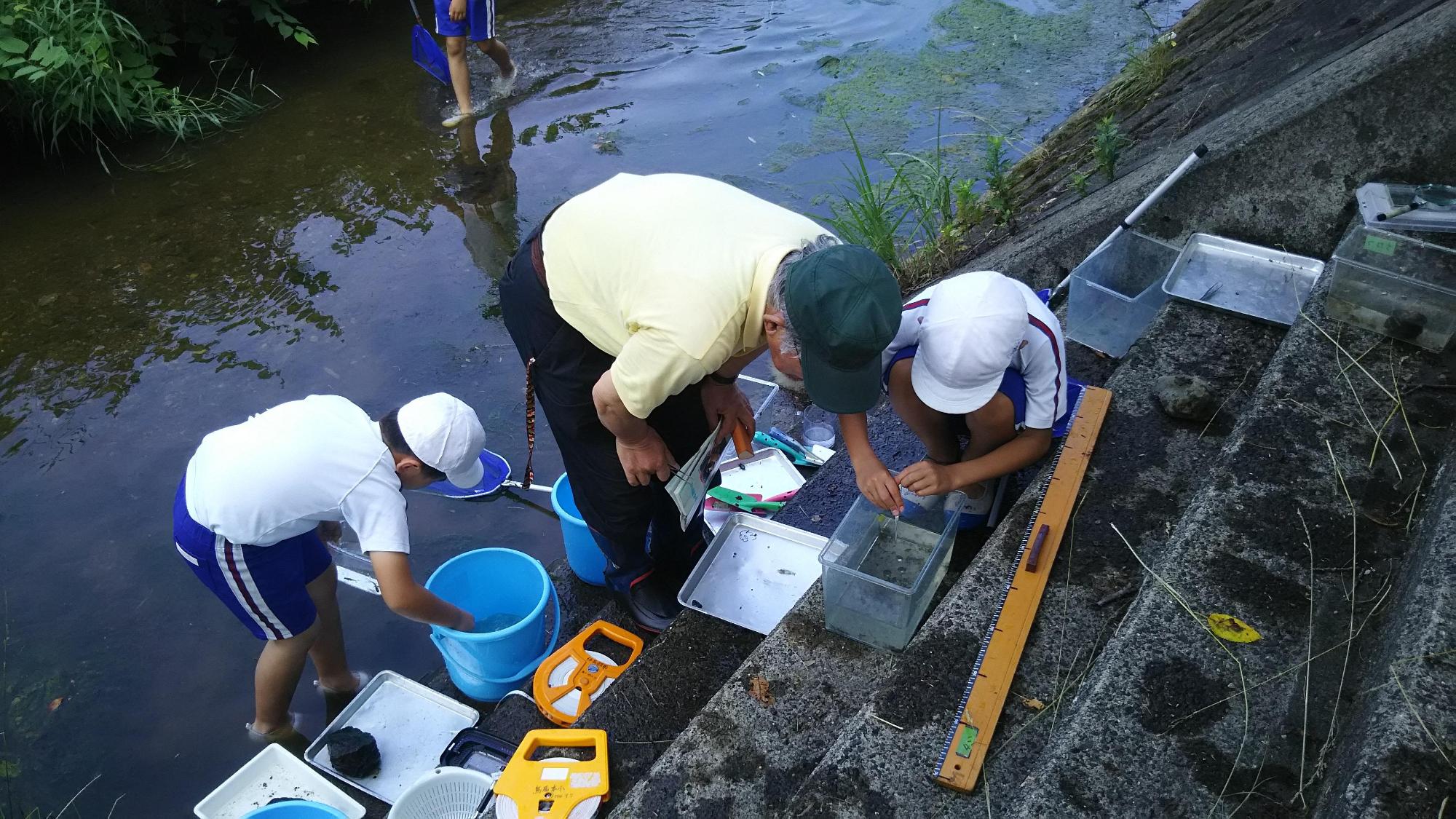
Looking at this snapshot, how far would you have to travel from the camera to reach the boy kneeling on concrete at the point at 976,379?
2.44 meters

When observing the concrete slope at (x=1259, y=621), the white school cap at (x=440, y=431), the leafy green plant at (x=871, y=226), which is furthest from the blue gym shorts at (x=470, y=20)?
the concrete slope at (x=1259, y=621)

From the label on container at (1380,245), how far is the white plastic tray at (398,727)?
3.10 m

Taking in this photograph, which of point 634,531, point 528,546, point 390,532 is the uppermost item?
point 390,532

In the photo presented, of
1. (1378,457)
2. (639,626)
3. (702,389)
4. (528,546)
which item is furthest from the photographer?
(528,546)

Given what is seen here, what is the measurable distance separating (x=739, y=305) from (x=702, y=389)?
0.72 m

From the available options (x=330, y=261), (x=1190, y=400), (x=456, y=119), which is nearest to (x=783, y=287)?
(x=1190, y=400)

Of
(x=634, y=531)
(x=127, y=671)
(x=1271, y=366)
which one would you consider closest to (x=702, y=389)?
(x=634, y=531)

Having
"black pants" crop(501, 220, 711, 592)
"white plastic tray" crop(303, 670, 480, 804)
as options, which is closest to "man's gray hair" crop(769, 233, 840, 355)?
"black pants" crop(501, 220, 711, 592)

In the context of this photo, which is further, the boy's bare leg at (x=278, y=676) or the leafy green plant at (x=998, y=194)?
the leafy green plant at (x=998, y=194)

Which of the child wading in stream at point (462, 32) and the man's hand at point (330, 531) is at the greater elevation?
the child wading in stream at point (462, 32)

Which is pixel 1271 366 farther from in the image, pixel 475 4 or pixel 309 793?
pixel 475 4

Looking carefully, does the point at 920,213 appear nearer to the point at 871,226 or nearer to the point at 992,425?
the point at 871,226

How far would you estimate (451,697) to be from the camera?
3.00m

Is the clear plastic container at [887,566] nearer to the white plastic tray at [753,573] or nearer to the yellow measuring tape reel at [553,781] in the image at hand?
the white plastic tray at [753,573]
